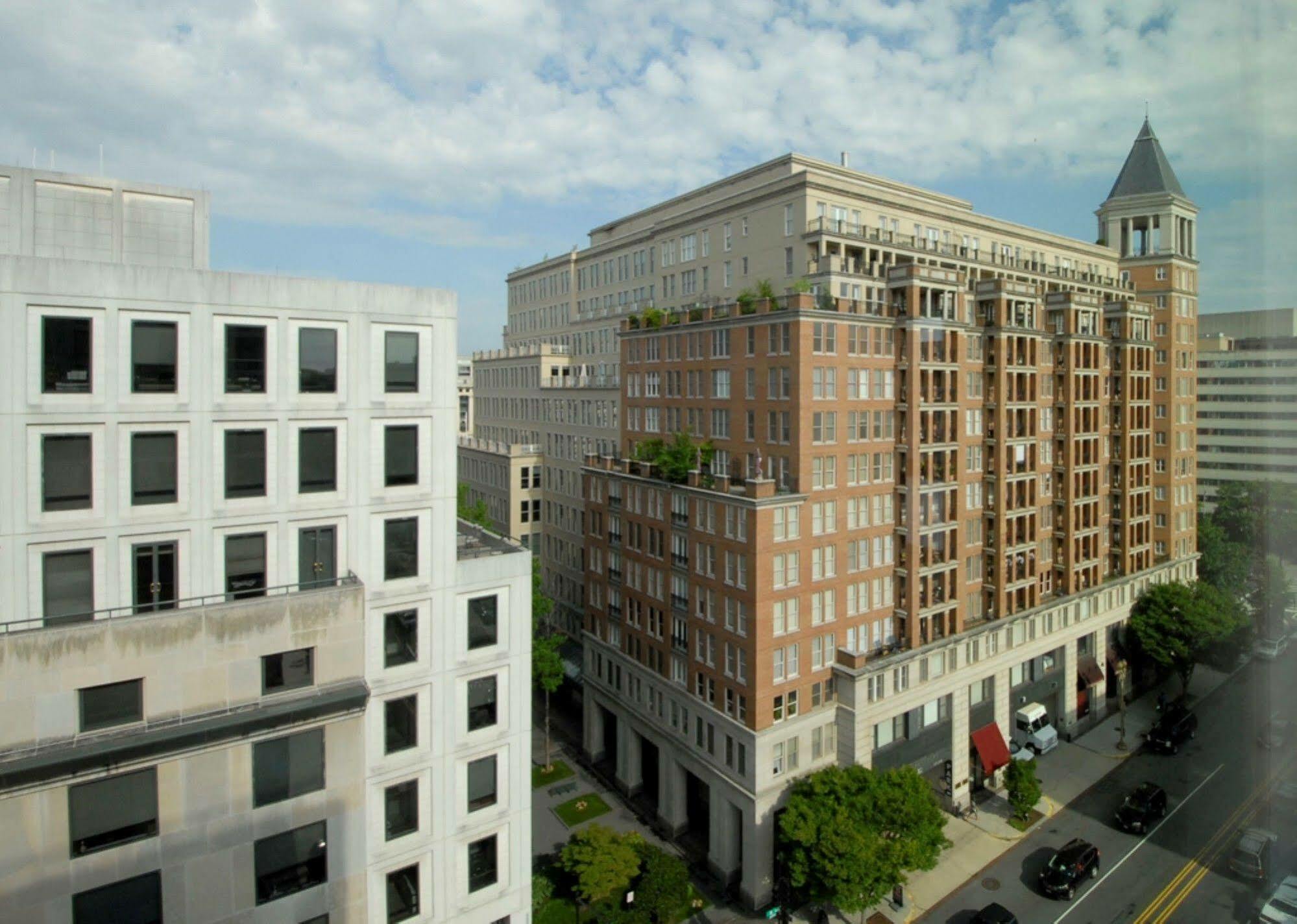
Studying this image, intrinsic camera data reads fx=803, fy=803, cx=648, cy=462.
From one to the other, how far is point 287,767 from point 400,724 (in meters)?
3.87

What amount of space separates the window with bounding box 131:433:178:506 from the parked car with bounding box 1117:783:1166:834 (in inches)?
1973

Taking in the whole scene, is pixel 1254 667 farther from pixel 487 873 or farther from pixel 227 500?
pixel 487 873

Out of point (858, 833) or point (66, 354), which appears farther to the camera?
point (858, 833)

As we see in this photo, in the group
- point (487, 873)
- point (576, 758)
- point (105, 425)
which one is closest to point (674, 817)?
point (576, 758)

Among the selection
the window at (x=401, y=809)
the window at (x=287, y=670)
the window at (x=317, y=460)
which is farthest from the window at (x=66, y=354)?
the window at (x=401, y=809)

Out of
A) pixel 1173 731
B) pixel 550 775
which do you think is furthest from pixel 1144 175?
pixel 550 775

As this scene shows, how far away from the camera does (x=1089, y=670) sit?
6028cm

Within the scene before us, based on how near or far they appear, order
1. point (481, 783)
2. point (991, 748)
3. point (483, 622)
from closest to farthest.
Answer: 1. point (481, 783)
2. point (483, 622)
3. point (991, 748)

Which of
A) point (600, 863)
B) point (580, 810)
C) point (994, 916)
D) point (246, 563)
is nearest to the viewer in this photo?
point (246, 563)

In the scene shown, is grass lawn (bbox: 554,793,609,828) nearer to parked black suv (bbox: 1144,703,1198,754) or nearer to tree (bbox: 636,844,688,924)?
tree (bbox: 636,844,688,924)

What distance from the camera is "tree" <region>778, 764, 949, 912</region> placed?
3547 cm

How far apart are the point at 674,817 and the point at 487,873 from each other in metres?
21.6

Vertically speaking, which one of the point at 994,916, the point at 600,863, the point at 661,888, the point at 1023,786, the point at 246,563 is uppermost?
the point at 246,563

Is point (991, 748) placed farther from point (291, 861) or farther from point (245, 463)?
point (245, 463)
